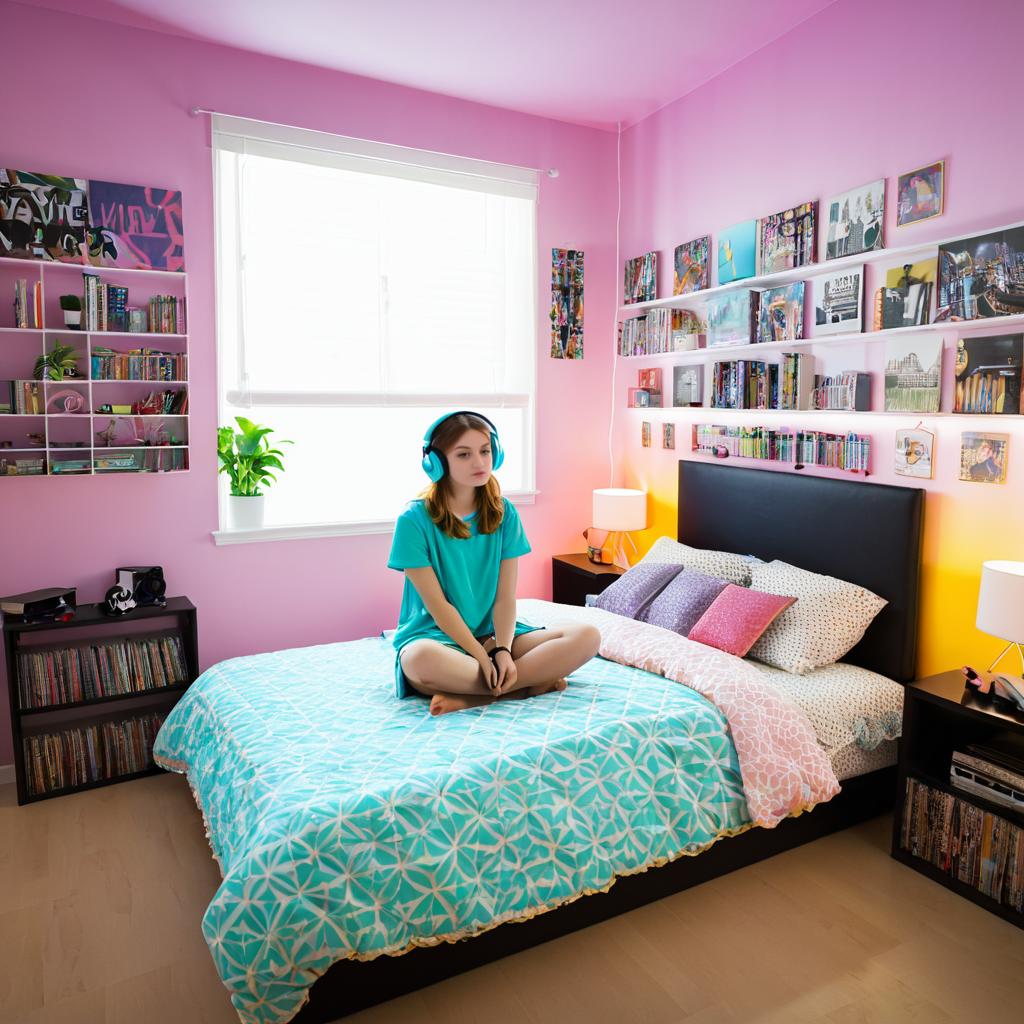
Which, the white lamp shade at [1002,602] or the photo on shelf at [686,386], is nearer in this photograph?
the white lamp shade at [1002,602]

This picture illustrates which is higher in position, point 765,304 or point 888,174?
point 888,174

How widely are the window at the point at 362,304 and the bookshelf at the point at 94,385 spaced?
0.23 metres

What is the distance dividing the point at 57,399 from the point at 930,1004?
10.8 feet

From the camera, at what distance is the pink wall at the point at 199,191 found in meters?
2.98

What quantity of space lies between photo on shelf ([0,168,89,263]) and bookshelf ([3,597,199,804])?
134cm

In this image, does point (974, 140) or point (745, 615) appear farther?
point (745, 615)

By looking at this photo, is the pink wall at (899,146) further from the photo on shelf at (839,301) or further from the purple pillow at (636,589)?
the purple pillow at (636,589)

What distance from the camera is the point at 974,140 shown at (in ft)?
8.36

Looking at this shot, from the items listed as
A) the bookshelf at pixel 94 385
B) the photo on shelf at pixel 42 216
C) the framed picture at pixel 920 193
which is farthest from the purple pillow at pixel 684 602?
the photo on shelf at pixel 42 216

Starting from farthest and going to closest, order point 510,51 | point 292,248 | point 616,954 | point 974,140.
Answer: point 292,248, point 510,51, point 974,140, point 616,954

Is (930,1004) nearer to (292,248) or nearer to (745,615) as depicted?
(745,615)

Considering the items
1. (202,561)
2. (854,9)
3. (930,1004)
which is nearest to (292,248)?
(202,561)

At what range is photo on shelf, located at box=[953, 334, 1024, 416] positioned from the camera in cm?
244

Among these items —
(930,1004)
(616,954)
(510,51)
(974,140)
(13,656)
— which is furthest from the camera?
(510,51)
